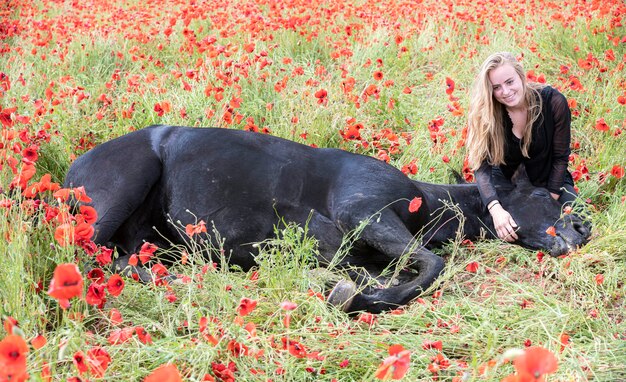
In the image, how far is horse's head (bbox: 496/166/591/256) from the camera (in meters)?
3.53

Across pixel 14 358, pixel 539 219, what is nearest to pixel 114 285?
pixel 14 358

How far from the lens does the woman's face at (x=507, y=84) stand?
3963mm

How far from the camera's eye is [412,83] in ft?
20.7

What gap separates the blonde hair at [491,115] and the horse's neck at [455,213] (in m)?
0.21

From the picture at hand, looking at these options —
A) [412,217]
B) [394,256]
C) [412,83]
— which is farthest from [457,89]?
[394,256]

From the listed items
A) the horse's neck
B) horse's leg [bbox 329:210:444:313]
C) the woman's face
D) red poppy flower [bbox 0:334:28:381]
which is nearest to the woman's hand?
the horse's neck

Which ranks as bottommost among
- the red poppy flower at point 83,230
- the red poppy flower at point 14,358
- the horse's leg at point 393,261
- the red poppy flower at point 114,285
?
the horse's leg at point 393,261

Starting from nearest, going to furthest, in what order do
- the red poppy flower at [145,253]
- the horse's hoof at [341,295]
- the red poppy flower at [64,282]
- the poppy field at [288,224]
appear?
1. the red poppy flower at [64,282]
2. the poppy field at [288,224]
3. the red poppy flower at [145,253]
4. the horse's hoof at [341,295]

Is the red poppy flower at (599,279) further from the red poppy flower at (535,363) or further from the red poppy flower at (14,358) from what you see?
the red poppy flower at (14,358)

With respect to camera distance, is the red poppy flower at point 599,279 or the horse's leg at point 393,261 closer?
the horse's leg at point 393,261

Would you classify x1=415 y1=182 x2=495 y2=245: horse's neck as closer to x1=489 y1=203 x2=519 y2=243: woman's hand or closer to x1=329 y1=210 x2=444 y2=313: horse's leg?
x1=489 y1=203 x2=519 y2=243: woman's hand

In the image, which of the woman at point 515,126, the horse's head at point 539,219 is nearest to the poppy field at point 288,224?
the horse's head at point 539,219

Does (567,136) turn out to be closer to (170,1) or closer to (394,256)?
(394,256)

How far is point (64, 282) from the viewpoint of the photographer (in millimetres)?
1455
